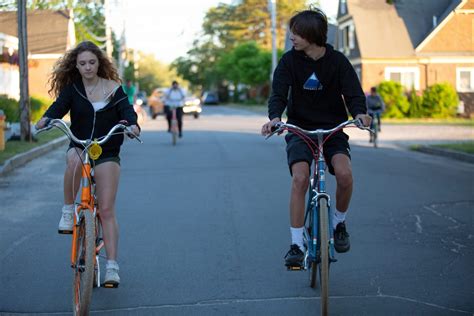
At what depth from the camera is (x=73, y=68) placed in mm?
5945

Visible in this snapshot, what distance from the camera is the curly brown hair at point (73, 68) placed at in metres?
5.92

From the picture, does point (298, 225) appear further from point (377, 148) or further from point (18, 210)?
point (377, 148)

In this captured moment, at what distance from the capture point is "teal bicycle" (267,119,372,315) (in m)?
Answer: 5.16


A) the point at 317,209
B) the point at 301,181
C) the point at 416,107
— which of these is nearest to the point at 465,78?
the point at 416,107

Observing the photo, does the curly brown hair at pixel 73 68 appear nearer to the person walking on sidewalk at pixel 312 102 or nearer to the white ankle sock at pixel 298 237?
the person walking on sidewalk at pixel 312 102

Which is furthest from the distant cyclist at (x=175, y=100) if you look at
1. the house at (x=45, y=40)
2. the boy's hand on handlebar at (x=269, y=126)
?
the house at (x=45, y=40)

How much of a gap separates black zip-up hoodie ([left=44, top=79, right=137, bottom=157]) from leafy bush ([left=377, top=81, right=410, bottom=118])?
34732 mm

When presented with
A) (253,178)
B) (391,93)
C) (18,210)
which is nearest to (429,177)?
(253,178)

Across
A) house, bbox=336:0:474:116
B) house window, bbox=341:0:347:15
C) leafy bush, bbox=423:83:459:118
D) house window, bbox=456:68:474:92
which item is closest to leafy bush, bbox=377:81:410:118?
leafy bush, bbox=423:83:459:118

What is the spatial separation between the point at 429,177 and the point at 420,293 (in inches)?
328

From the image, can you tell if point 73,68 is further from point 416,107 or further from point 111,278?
point 416,107

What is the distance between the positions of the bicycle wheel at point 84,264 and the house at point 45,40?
4746cm

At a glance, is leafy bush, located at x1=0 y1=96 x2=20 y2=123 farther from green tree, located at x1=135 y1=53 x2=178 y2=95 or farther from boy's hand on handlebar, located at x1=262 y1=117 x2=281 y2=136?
green tree, located at x1=135 y1=53 x2=178 y2=95

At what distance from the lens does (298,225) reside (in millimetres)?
5684
